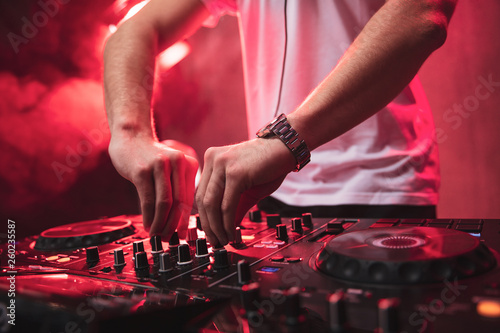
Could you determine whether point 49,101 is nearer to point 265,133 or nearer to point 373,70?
point 265,133

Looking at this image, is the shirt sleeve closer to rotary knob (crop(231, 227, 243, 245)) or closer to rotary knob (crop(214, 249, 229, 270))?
rotary knob (crop(231, 227, 243, 245))

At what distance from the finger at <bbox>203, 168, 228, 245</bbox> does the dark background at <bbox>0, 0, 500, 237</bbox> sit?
1449mm

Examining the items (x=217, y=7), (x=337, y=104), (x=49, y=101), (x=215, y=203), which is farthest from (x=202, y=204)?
(x=49, y=101)

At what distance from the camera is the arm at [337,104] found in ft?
2.53

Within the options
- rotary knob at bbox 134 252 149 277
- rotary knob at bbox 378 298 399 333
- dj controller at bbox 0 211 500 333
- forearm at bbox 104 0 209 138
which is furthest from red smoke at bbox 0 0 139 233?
rotary knob at bbox 378 298 399 333

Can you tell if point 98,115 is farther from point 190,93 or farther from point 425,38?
point 425,38

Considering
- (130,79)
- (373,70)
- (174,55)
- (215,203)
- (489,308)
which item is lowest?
(489,308)

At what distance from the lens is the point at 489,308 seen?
380mm

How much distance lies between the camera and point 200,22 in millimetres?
1493

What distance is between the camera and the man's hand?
2.50 feet

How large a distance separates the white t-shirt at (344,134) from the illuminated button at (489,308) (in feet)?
2.94

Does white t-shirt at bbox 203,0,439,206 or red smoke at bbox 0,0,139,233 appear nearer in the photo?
white t-shirt at bbox 203,0,439,206

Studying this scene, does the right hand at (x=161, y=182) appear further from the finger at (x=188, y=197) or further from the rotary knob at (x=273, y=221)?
the rotary knob at (x=273, y=221)

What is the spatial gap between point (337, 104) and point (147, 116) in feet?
2.01
